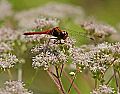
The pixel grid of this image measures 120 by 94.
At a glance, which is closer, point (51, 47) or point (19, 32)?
point (51, 47)

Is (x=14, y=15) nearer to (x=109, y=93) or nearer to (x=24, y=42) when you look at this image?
(x=24, y=42)

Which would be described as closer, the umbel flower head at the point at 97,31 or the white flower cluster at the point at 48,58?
the white flower cluster at the point at 48,58

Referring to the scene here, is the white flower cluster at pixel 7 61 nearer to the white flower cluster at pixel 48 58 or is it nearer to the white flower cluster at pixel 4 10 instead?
the white flower cluster at pixel 48 58

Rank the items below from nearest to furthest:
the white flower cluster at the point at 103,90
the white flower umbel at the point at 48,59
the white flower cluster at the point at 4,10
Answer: the white flower cluster at the point at 103,90, the white flower umbel at the point at 48,59, the white flower cluster at the point at 4,10

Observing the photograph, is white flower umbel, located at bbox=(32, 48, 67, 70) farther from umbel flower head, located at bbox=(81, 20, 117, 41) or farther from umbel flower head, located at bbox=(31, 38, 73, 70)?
umbel flower head, located at bbox=(81, 20, 117, 41)

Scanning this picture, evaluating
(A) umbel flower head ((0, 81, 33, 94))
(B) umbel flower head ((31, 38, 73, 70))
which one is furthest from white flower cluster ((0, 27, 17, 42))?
(A) umbel flower head ((0, 81, 33, 94))

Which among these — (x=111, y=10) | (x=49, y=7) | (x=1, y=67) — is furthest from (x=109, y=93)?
(x=111, y=10)

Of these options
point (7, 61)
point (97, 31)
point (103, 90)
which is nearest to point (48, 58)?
point (7, 61)

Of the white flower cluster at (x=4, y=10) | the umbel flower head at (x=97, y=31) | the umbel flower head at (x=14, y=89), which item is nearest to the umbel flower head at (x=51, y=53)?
the umbel flower head at (x=14, y=89)
